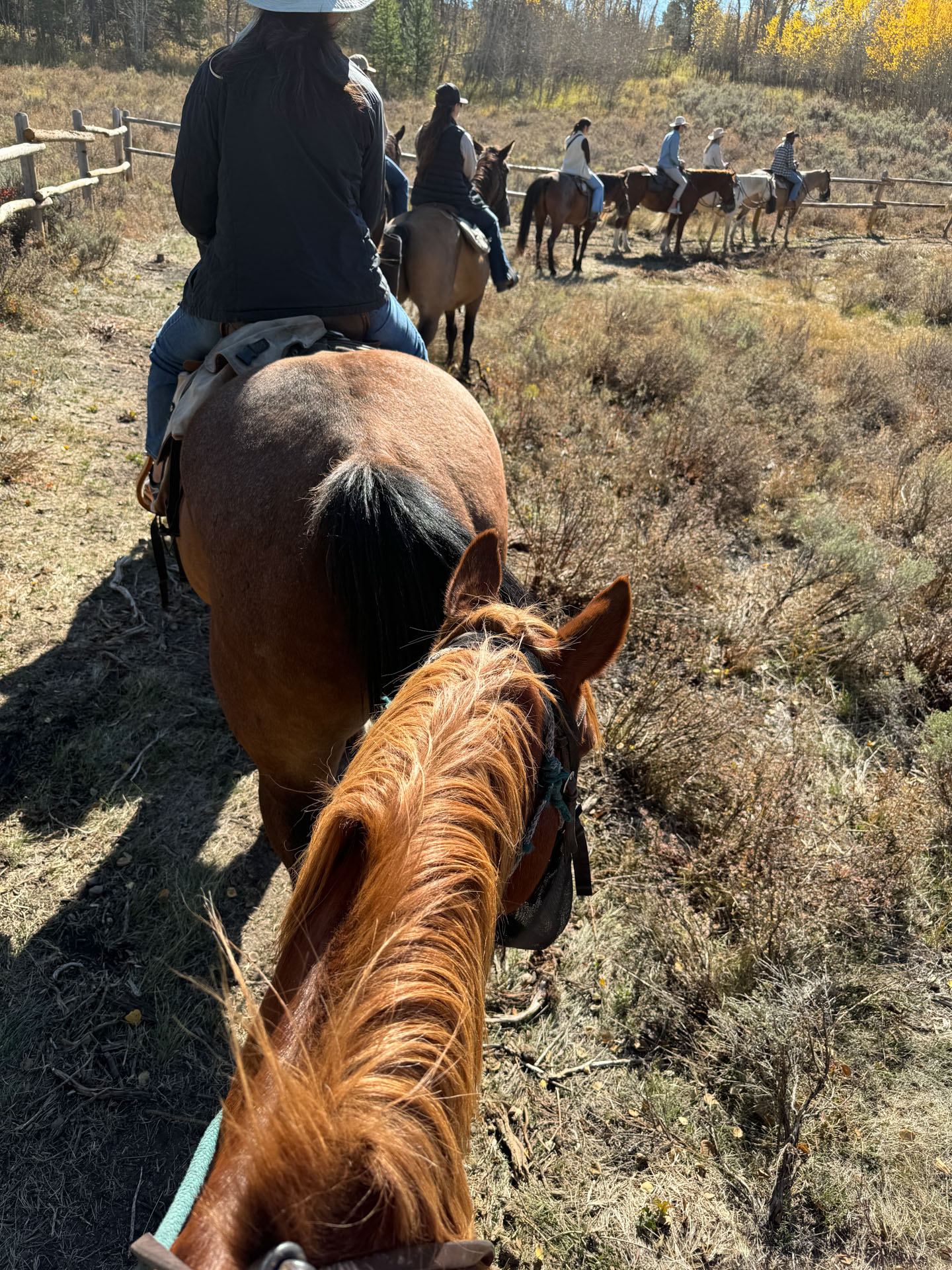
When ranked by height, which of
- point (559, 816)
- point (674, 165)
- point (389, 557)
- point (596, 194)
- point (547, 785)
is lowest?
point (559, 816)

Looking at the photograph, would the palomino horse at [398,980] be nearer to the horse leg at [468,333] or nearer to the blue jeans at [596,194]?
the horse leg at [468,333]

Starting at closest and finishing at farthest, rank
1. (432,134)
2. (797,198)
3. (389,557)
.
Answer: (389,557) → (432,134) → (797,198)

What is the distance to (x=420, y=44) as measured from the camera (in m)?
39.0

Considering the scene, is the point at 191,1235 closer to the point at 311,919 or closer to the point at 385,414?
the point at 311,919

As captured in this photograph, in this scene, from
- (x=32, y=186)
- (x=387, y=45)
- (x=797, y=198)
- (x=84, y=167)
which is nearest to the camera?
(x=32, y=186)

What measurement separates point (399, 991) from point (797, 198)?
25119 millimetres

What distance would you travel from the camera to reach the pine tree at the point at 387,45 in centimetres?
3816

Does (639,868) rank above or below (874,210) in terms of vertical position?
below

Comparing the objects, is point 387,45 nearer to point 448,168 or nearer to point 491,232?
point 491,232

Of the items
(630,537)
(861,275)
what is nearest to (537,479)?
(630,537)

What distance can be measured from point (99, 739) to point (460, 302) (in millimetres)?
6261

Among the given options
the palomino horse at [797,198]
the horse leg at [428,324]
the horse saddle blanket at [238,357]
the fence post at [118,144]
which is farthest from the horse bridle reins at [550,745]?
the palomino horse at [797,198]

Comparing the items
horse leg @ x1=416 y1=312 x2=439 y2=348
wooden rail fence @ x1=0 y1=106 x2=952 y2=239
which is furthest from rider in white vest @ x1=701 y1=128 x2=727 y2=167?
horse leg @ x1=416 y1=312 x2=439 y2=348

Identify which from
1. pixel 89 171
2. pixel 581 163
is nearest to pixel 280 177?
pixel 89 171
